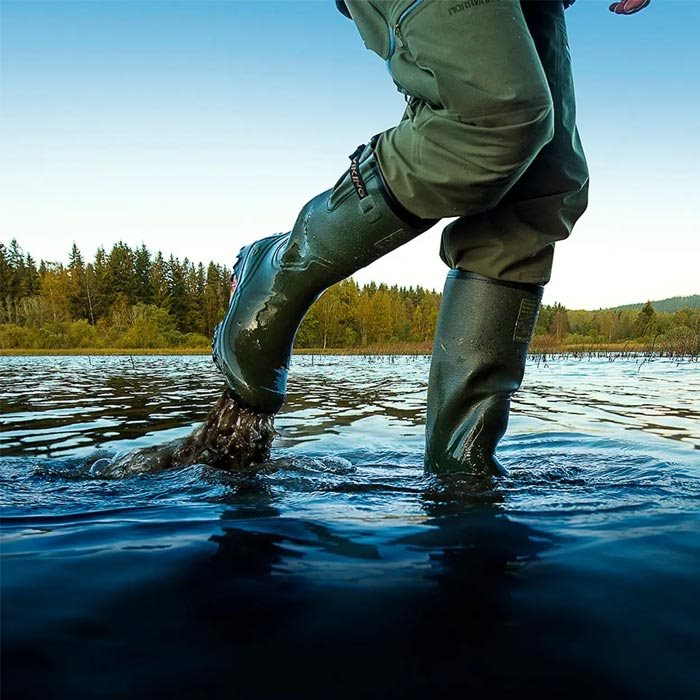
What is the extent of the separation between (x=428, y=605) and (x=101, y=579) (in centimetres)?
53

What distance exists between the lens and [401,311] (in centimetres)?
8325

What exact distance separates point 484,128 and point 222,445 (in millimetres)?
1398

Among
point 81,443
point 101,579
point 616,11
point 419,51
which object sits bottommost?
point 81,443

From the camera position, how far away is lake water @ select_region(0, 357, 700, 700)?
688 millimetres

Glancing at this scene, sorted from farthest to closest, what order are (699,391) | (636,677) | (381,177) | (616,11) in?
1. (699,391)
2. (616,11)
3. (381,177)
4. (636,677)

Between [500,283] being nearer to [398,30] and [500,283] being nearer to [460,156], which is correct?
[460,156]

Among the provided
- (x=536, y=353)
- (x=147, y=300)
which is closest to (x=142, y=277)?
(x=147, y=300)

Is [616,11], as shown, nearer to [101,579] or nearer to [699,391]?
[101,579]

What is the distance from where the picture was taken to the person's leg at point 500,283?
6.03ft

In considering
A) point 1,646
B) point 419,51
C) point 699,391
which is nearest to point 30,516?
point 1,646

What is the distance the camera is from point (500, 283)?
1.83 metres

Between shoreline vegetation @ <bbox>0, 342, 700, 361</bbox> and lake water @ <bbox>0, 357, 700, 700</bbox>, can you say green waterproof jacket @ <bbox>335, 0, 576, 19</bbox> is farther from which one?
shoreline vegetation @ <bbox>0, 342, 700, 361</bbox>

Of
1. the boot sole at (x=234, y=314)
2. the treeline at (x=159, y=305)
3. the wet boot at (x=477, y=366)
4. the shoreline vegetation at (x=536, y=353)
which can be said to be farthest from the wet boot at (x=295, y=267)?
the treeline at (x=159, y=305)

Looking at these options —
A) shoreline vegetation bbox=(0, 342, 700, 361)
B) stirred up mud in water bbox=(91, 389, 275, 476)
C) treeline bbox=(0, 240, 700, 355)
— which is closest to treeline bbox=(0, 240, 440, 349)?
treeline bbox=(0, 240, 700, 355)
